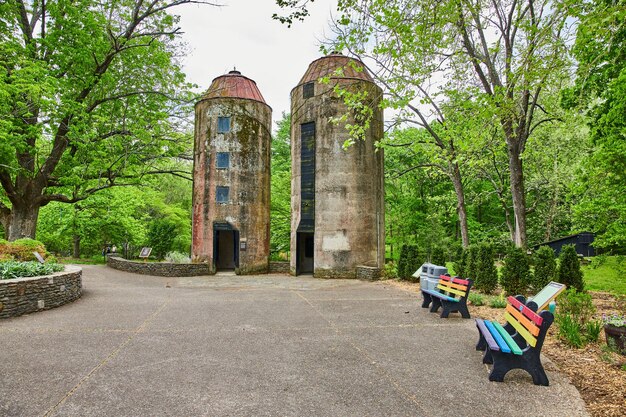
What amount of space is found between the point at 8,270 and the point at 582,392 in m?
12.0

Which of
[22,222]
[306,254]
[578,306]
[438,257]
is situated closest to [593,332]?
[578,306]

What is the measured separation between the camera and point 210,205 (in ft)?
67.7

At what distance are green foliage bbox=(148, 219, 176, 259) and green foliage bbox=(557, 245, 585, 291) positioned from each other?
20.9m

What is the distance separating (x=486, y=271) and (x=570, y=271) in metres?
2.33

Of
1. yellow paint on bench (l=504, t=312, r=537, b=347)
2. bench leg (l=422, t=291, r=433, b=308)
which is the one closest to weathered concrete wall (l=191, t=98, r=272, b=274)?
bench leg (l=422, t=291, r=433, b=308)

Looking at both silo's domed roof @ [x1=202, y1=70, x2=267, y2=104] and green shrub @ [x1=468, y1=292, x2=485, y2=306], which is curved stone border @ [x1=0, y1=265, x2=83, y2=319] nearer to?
green shrub @ [x1=468, y1=292, x2=485, y2=306]

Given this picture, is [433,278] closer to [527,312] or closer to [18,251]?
[527,312]

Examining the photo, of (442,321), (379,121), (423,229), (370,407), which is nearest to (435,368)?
(370,407)

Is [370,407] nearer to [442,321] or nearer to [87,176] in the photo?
[442,321]

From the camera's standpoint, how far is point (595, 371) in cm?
505

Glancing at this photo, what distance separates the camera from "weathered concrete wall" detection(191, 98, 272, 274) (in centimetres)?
2061

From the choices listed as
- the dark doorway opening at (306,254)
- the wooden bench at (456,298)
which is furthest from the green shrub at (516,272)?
the dark doorway opening at (306,254)

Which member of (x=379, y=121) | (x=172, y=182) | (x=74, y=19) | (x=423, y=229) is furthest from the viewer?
(x=172, y=182)

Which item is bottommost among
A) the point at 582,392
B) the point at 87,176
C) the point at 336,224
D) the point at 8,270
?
the point at 582,392
